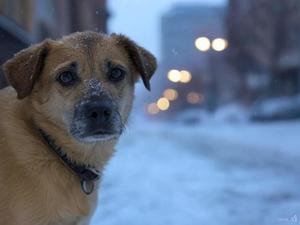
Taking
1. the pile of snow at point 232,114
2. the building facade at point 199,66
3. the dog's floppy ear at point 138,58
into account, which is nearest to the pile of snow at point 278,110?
the pile of snow at point 232,114

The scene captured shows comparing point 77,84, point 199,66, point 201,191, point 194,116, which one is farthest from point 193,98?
point 77,84

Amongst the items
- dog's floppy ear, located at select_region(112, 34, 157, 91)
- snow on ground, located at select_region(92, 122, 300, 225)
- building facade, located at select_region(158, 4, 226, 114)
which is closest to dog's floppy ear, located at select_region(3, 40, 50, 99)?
dog's floppy ear, located at select_region(112, 34, 157, 91)

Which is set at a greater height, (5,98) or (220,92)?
(5,98)

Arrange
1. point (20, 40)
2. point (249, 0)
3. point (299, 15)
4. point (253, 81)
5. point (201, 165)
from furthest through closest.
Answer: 1. point (253, 81)
2. point (249, 0)
3. point (299, 15)
4. point (201, 165)
5. point (20, 40)

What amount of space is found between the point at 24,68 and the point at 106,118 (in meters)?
0.61

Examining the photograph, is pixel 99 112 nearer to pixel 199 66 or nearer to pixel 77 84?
pixel 77 84

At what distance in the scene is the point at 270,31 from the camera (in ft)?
151

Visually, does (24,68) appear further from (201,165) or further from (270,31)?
(270,31)

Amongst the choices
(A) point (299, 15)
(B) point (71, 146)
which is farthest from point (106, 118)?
(A) point (299, 15)

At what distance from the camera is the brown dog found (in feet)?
13.3

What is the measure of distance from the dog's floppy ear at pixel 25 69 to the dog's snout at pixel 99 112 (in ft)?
1.35

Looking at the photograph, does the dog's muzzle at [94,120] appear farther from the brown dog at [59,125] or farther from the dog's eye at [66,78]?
the dog's eye at [66,78]

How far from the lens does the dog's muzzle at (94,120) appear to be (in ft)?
13.8

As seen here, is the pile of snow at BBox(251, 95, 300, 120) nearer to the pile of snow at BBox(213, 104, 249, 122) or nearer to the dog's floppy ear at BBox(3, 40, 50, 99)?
the pile of snow at BBox(213, 104, 249, 122)
